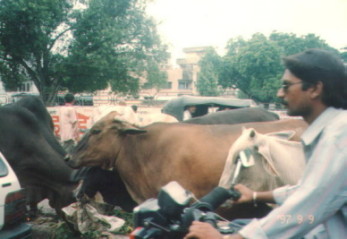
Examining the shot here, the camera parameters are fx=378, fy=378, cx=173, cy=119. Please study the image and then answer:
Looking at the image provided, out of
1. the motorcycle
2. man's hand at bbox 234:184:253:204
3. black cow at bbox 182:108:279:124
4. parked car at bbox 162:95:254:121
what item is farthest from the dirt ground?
parked car at bbox 162:95:254:121

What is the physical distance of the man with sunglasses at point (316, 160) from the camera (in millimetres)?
1447

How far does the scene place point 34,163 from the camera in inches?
202

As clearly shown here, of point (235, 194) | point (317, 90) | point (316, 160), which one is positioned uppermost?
point (317, 90)

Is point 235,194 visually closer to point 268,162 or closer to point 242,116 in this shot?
point 268,162

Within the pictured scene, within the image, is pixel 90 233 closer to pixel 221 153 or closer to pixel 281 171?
pixel 221 153

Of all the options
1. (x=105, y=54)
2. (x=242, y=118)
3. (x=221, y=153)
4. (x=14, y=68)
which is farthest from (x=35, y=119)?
(x=14, y=68)

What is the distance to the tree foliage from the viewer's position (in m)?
15.7

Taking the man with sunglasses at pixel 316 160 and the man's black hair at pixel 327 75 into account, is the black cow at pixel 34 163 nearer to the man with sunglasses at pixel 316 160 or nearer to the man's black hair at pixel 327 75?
the man with sunglasses at pixel 316 160

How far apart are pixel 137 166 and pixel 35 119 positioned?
205cm

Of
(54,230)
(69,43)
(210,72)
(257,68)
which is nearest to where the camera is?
(54,230)

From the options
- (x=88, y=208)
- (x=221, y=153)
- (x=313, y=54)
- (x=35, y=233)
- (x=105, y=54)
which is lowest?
(x=35, y=233)

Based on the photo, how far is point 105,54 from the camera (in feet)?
56.6

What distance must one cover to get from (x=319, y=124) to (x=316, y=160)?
21 centimetres

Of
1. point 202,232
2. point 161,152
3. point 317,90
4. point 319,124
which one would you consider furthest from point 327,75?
point 161,152
